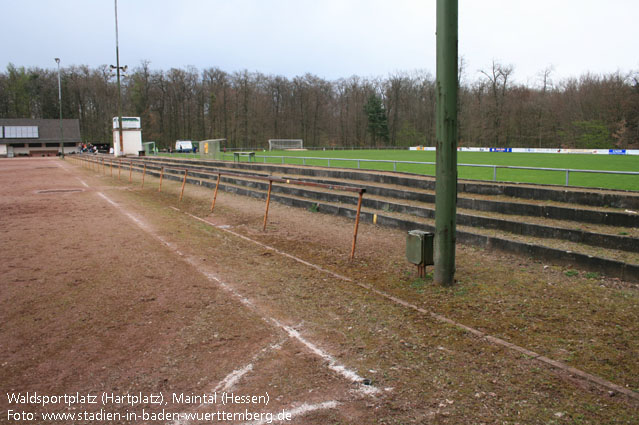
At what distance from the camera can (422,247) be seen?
675cm

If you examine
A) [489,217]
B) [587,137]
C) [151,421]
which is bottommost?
[151,421]

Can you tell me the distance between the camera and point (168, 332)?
4.97 metres

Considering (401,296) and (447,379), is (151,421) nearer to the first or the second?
(447,379)

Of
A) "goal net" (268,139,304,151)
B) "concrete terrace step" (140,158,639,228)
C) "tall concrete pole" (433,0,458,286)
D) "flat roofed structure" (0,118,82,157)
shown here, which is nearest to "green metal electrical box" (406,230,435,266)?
"tall concrete pole" (433,0,458,286)

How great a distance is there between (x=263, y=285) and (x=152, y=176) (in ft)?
80.8

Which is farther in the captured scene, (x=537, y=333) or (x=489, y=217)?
(x=489, y=217)

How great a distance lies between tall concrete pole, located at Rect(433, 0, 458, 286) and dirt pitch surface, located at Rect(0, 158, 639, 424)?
48 cm

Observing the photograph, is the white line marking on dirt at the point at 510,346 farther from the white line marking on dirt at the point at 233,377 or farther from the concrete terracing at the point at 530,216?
the concrete terracing at the point at 530,216

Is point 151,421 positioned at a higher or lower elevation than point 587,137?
lower

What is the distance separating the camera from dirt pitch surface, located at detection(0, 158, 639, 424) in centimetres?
349

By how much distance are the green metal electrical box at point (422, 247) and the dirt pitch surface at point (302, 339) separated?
328mm

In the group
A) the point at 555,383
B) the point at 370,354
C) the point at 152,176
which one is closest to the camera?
the point at 555,383

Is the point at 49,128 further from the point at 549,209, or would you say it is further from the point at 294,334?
the point at 294,334

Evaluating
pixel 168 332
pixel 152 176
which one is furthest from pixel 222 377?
pixel 152 176
